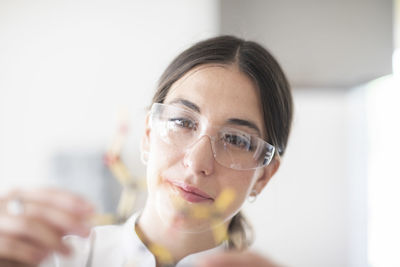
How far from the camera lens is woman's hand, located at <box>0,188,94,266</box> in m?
0.37

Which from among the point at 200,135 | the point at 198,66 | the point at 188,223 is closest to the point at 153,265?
the point at 188,223

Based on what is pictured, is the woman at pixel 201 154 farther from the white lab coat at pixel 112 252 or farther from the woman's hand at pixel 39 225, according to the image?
the woman's hand at pixel 39 225

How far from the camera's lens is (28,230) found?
369 mm

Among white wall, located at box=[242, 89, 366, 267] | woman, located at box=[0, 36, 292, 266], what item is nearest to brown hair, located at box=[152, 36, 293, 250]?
woman, located at box=[0, 36, 292, 266]

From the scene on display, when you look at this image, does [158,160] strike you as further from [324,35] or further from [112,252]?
[324,35]

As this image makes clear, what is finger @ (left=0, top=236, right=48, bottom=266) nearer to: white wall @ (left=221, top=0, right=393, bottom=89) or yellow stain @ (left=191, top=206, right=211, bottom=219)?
yellow stain @ (left=191, top=206, right=211, bottom=219)

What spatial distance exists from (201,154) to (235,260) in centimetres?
21

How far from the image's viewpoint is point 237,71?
0.60 m

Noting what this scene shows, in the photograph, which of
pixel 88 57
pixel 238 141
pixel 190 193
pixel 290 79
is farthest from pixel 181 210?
pixel 88 57

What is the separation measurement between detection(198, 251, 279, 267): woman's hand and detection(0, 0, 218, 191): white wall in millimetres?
1414

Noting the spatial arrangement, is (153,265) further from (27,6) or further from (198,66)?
(27,6)

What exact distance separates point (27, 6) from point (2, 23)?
0.14m

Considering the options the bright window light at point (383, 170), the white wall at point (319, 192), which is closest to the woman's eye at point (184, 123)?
the white wall at point (319, 192)

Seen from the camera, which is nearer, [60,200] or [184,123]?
[60,200]
